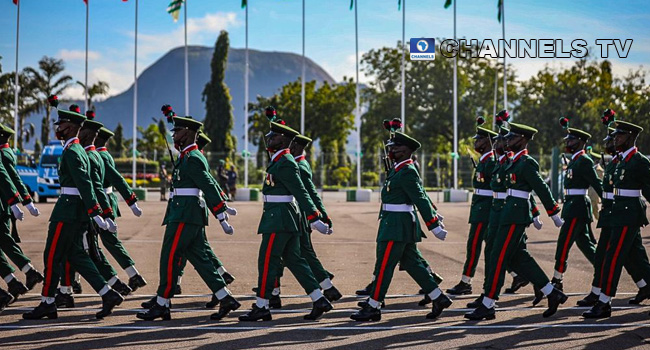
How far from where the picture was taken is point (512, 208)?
9109 millimetres

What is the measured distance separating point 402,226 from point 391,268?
44 cm

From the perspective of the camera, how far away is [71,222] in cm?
893

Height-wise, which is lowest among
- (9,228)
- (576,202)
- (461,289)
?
(461,289)

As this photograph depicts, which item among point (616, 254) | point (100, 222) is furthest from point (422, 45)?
point (100, 222)

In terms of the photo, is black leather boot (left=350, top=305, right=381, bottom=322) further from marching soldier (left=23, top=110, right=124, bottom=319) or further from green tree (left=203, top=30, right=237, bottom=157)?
green tree (left=203, top=30, right=237, bottom=157)

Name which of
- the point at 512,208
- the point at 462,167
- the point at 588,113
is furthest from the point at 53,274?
the point at 588,113

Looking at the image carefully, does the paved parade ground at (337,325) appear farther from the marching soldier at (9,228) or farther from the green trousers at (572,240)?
the green trousers at (572,240)

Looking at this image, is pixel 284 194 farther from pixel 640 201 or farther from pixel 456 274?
pixel 456 274

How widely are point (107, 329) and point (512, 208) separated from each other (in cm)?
422

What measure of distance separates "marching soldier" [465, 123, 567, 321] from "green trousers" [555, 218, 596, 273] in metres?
1.45

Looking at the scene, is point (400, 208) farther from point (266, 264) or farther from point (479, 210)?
point (479, 210)

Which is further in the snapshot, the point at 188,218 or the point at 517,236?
the point at 517,236

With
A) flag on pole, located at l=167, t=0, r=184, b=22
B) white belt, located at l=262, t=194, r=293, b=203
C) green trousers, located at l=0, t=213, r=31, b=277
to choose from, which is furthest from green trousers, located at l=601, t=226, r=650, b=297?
flag on pole, located at l=167, t=0, r=184, b=22

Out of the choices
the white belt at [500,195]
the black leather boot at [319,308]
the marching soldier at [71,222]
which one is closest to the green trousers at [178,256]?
the marching soldier at [71,222]
